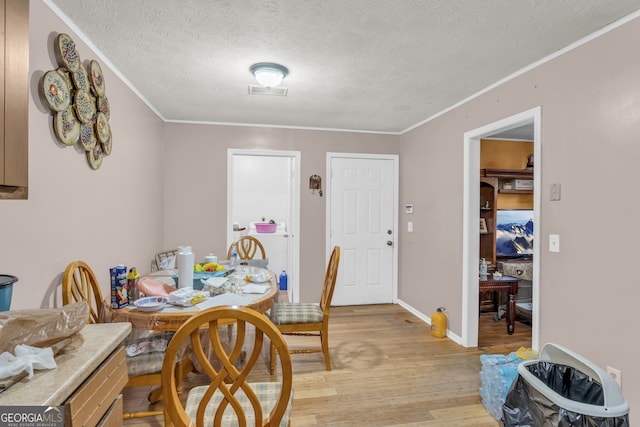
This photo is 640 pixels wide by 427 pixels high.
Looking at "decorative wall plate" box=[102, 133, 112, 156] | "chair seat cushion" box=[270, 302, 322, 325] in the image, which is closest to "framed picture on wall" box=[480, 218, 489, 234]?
"chair seat cushion" box=[270, 302, 322, 325]

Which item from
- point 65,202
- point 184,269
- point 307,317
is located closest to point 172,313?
point 184,269

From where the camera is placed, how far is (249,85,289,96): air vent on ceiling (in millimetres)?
2851

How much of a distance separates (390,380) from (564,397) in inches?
48.3

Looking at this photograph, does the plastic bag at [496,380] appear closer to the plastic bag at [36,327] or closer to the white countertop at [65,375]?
the white countertop at [65,375]

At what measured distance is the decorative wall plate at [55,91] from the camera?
5.32 feet

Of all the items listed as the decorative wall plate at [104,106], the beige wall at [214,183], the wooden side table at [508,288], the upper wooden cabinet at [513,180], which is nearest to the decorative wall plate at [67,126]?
the decorative wall plate at [104,106]

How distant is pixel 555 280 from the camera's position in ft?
7.05

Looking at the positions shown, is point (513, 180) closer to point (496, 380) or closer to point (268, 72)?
point (496, 380)

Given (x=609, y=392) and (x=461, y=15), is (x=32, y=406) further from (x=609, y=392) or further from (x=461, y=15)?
(x=461, y=15)

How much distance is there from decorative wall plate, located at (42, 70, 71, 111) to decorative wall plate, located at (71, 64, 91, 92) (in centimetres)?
10

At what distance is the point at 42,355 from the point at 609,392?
2.03 meters

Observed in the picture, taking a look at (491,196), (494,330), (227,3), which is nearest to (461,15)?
(227,3)

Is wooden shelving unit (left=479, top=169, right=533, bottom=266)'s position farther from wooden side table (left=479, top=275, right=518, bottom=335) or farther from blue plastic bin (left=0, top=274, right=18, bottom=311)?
blue plastic bin (left=0, top=274, right=18, bottom=311)

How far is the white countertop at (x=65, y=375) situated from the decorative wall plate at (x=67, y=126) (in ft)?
3.87
